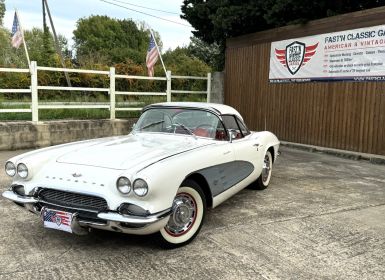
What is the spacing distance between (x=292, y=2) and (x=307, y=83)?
2285 millimetres

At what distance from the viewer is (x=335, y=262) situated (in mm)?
3715

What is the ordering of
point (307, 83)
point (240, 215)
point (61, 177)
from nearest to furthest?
point (61, 177)
point (240, 215)
point (307, 83)

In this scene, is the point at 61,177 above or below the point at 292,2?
below

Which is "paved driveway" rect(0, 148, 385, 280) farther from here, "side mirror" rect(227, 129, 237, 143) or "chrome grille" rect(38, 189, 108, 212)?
"side mirror" rect(227, 129, 237, 143)

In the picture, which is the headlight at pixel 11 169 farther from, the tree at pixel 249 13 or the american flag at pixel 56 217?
the tree at pixel 249 13

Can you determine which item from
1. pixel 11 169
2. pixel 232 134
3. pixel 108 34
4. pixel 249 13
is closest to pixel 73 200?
pixel 11 169

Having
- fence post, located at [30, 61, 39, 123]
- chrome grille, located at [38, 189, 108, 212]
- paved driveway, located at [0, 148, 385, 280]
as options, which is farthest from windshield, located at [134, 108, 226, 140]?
fence post, located at [30, 61, 39, 123]

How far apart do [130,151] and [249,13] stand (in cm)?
966

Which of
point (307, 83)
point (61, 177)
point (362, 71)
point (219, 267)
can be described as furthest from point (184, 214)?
point (307, 83)

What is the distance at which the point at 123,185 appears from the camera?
140 inches

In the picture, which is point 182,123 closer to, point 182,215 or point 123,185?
point 182,215

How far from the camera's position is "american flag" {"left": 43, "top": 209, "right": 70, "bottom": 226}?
3.61 meters

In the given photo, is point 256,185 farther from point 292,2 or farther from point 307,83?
point 292,2

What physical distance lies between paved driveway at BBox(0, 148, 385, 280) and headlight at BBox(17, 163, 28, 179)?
0.63 meters
